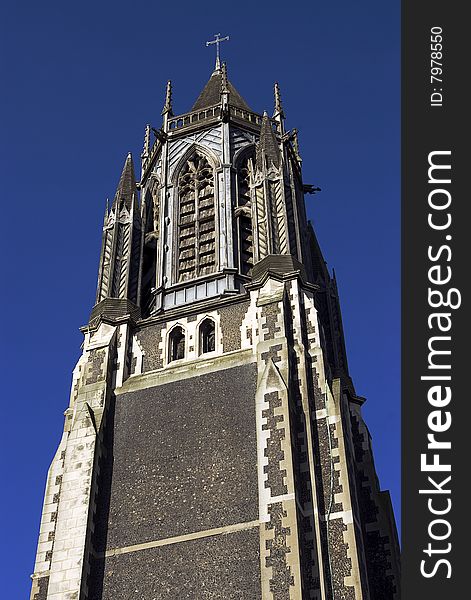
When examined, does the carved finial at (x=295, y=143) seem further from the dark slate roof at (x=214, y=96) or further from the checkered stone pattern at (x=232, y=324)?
the checkered stone pattern at (x=232, y=324)

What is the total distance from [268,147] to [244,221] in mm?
2466

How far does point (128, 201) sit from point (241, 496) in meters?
12.8

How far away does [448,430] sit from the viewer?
1291cm

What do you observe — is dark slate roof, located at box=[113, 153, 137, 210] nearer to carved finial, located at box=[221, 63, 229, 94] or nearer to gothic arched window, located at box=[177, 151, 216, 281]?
gothic arched window, located at box=[177, 151, 216, 281]

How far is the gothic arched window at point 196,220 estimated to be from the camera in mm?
27766

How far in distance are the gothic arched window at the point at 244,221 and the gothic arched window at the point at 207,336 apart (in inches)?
109

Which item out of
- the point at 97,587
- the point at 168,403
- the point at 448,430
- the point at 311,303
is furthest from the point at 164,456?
the point at 448,430

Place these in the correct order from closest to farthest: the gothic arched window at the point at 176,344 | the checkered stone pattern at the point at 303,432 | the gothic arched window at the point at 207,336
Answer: the checkered stone pattern at the point at 303,432 < the gothic arched window at the point at 207,336 < the gothic arched window at the point at 176,344

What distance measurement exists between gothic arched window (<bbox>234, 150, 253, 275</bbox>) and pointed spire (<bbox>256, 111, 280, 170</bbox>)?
146cm

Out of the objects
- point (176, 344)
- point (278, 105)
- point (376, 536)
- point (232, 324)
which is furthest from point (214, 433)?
point (278, 105)

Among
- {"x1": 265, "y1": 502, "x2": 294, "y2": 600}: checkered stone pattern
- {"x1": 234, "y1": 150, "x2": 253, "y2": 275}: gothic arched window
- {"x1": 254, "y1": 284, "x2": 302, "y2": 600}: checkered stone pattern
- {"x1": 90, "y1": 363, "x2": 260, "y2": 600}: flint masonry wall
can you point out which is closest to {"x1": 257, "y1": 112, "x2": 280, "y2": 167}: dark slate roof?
{"x1": 234, "y1": 150, "x2": 253, "y2": 275}: gothic arched window

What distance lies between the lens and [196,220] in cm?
2908

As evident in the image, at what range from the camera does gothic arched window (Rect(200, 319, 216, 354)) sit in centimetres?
2412

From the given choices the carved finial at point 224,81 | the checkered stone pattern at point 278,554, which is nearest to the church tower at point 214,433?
the checkered stone pattern at point 278,554
